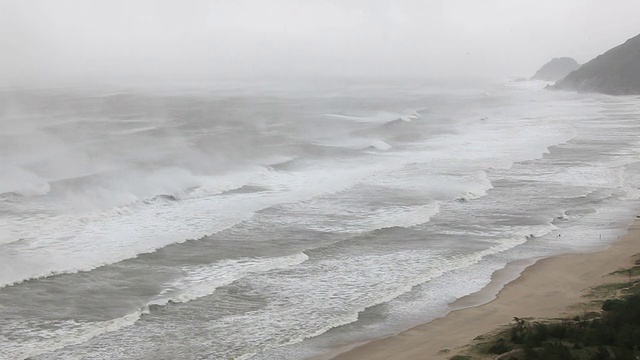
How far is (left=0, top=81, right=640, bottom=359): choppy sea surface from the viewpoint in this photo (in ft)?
74.8

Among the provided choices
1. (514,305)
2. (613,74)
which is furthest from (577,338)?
(613,74)

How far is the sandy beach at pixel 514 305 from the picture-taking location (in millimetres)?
21172

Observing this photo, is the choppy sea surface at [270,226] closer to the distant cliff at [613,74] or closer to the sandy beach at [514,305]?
the sandy beach at [514,305]

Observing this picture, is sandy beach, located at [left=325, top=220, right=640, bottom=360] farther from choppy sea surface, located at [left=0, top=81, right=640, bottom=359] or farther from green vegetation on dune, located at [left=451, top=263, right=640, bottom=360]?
green vegetation on dune, located at [left=451, top=263, right=640, bottom=360]

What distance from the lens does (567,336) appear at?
59.7 ft

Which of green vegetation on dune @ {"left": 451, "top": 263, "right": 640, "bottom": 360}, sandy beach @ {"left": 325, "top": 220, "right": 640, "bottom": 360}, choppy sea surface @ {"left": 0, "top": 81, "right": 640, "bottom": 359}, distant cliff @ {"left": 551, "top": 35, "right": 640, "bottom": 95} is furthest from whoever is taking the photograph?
distant cliff @ {"left": 551, "top": 35, "right": 640, "bottom": 95}

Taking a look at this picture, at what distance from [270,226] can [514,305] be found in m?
12.9

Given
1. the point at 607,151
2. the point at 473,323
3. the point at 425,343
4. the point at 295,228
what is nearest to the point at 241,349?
the point at 425,343

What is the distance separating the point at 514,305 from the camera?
24.8 meters

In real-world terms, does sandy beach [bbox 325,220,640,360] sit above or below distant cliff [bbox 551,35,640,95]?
below

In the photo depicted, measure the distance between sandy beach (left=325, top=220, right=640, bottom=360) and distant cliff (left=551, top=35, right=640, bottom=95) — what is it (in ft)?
358

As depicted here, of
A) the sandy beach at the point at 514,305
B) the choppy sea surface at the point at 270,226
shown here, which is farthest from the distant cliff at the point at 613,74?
the sandy beach at the point at 514,305

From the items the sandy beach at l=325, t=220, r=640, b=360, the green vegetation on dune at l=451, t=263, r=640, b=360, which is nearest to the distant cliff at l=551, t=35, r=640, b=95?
the sandy beach at l=325, t=220, r=640, b=360

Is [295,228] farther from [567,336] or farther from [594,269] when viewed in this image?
[567,336]
